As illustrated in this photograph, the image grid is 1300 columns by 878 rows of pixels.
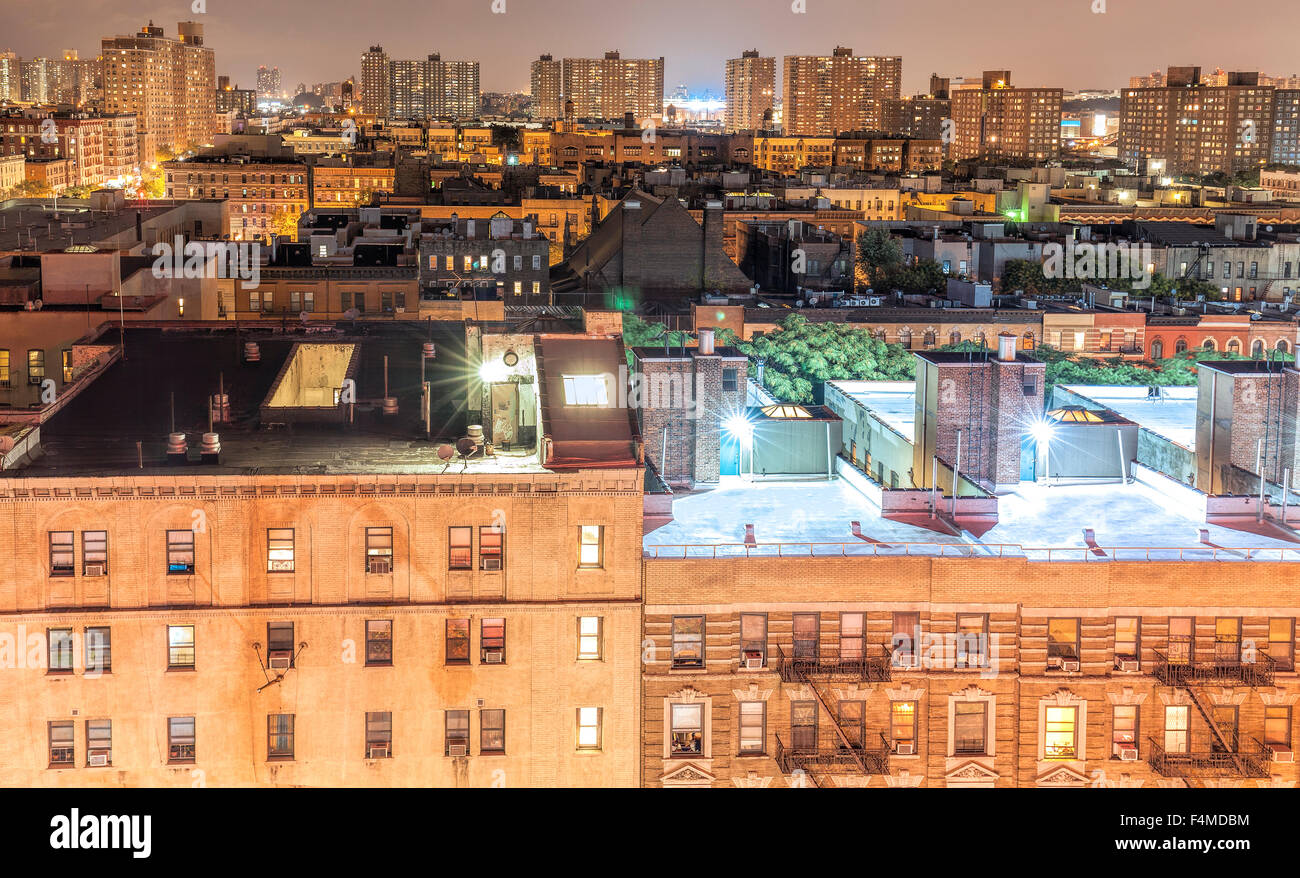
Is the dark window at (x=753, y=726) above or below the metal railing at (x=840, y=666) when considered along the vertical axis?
below

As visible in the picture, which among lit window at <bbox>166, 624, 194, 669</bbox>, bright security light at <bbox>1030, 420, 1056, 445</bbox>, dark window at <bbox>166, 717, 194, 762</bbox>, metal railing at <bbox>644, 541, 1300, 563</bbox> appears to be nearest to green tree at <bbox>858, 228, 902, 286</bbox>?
bright security light at <bbox>1030, 420, 1056, 445</bbox>

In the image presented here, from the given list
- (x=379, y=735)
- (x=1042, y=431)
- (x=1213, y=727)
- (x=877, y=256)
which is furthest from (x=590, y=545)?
(x=877, y=256)

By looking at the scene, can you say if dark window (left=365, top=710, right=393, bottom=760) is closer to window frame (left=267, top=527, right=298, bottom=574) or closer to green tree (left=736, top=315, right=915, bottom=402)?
window frame (left=267, top=527, right=298, bottom=574)

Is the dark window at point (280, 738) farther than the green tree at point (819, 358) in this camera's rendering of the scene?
No

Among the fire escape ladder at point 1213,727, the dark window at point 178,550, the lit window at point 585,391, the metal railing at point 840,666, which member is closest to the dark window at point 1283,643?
the fire escape ladder at point 1213,727

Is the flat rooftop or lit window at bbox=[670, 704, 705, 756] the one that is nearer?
lit window at bbox=[670, 704, 705, 756]

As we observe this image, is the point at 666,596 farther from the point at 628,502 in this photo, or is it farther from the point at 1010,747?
the point at 1010,747

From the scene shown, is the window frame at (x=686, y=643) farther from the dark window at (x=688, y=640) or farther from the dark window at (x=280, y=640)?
the dark window at (x=280, y=640)
